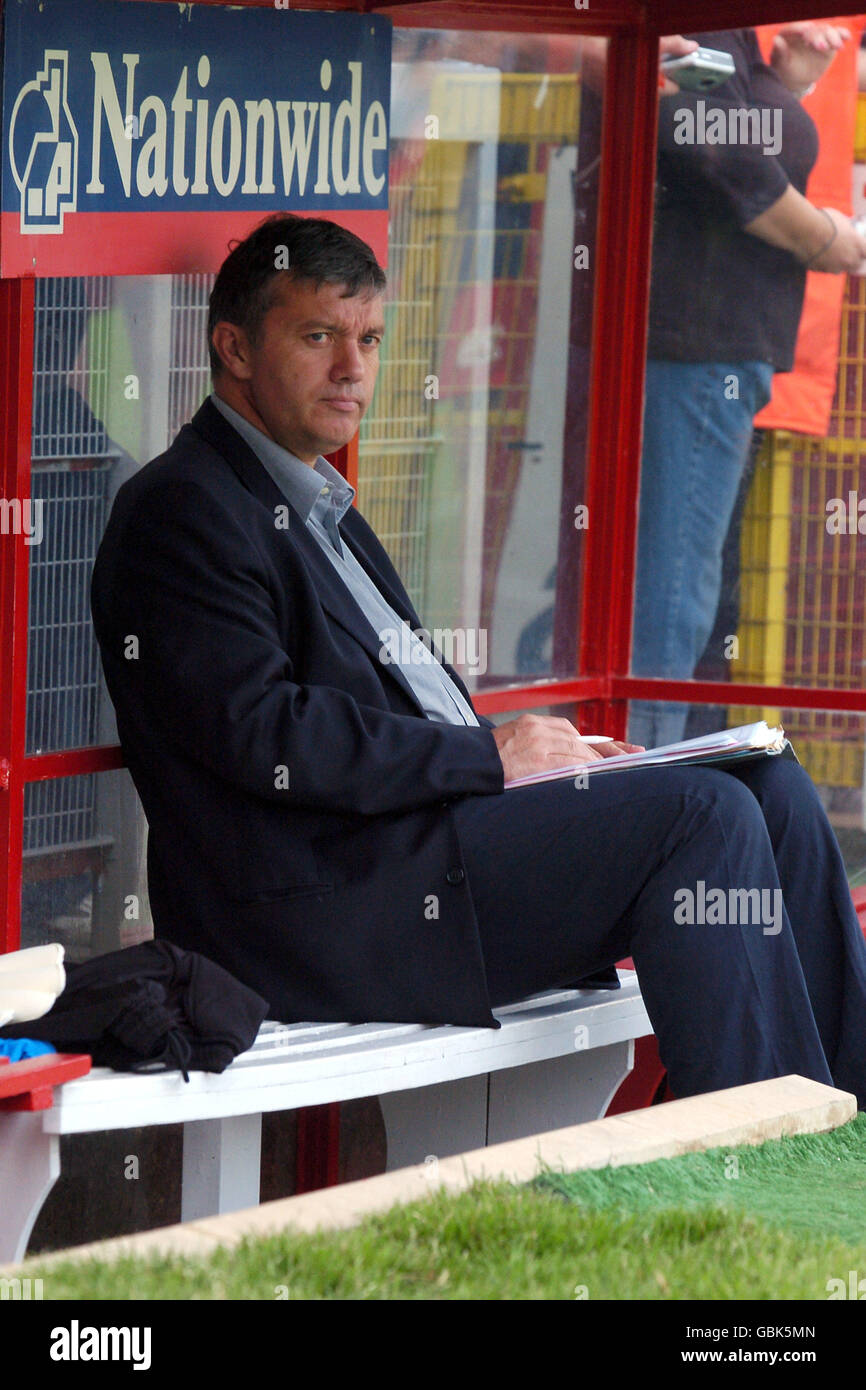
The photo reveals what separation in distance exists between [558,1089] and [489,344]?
5.98 ft

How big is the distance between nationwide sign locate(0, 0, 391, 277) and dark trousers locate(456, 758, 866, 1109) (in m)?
1.13

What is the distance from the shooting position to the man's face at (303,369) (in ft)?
11.3

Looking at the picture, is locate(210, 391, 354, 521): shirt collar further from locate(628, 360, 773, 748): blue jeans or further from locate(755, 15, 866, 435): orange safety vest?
locate(755, 15, 866, 435): orange safety vest

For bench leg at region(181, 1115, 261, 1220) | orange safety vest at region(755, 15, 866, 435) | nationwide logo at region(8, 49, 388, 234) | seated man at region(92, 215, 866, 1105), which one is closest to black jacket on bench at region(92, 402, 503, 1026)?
seated man at region(92, 215, 866, 1105)

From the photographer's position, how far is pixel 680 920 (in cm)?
314

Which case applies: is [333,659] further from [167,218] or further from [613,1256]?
[613,1256]

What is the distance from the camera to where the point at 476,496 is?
475 cm

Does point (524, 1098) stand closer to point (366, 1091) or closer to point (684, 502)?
point (366, 1091)

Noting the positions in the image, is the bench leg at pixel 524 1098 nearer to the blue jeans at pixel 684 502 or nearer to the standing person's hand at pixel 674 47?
the blue jeans at pixel 684 502

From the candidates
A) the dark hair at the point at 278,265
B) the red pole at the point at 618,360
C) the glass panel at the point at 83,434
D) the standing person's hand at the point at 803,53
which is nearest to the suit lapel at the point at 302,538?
the dark hair at the point at 278,265

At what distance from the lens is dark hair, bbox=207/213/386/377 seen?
3441 mm

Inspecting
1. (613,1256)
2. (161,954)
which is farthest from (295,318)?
(613,1256)
